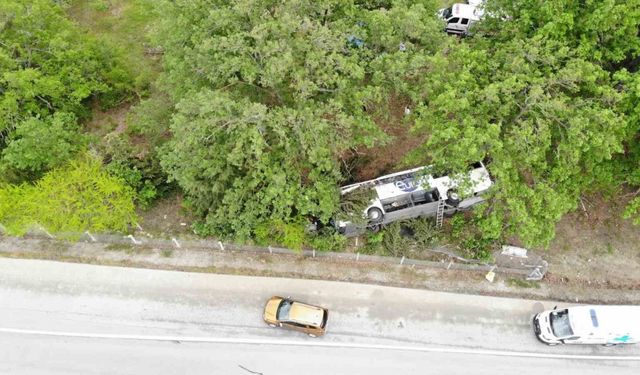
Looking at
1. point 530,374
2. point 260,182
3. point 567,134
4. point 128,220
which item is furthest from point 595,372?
point 128,220

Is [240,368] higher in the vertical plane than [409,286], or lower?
lower

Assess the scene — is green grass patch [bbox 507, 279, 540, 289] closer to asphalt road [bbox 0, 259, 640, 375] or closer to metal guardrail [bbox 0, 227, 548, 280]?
metal guardrail [bbox 0, 227, 548, 280]

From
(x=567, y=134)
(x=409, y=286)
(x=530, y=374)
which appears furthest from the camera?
(x=409, y=286)

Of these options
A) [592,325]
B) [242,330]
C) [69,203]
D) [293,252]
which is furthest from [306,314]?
[592,325]

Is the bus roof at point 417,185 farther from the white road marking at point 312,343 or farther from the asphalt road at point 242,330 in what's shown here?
the white road marking at point 312,343

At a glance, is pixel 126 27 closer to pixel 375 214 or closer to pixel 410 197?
pixel 375 214

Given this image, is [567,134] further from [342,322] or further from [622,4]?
[342,322]
